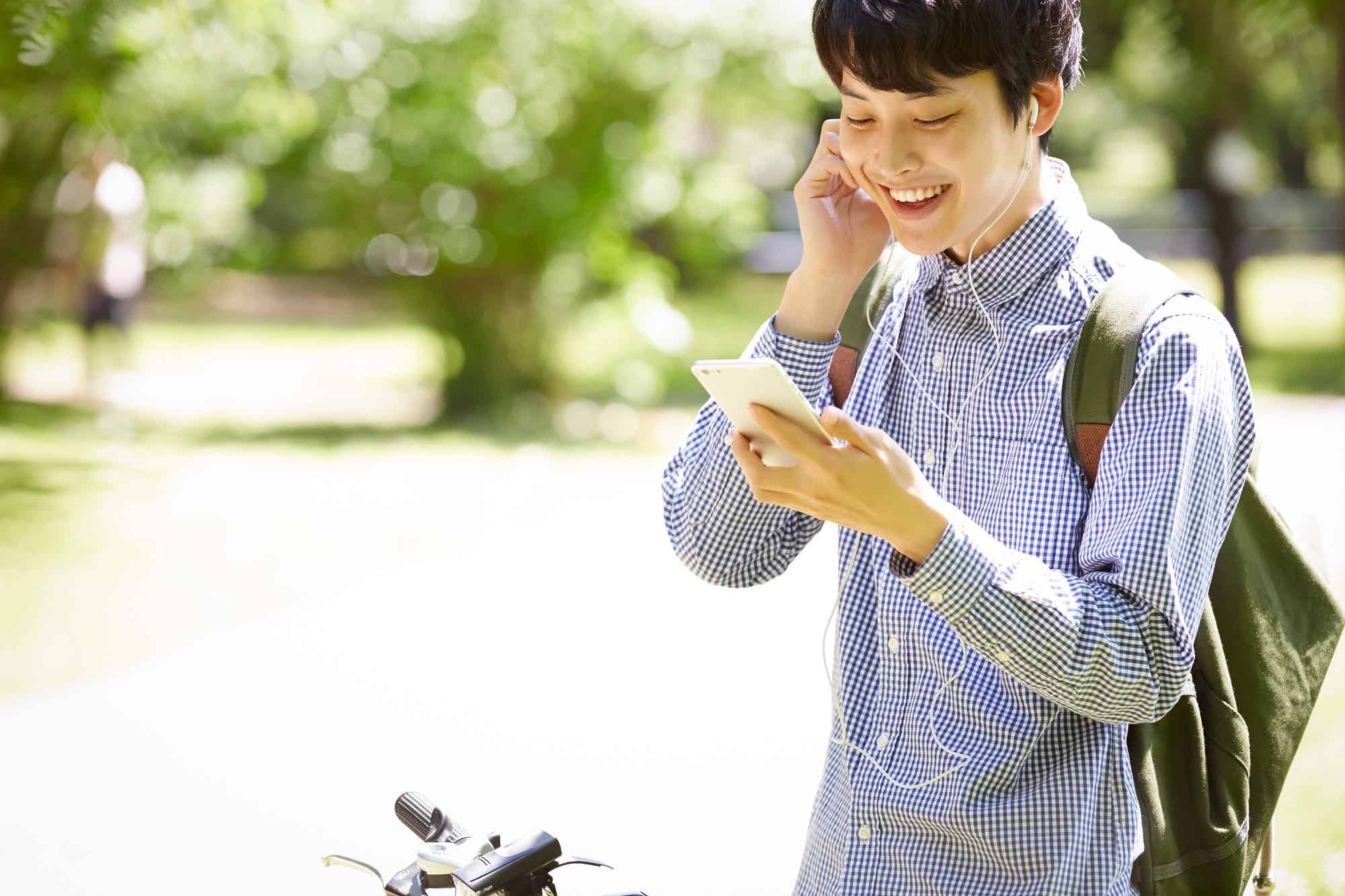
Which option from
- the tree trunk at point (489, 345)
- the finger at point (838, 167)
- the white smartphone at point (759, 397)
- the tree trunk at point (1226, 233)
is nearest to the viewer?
the white smartphone at point (759, 397)

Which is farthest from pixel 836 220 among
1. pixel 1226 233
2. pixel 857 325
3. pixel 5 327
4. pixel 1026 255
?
pixel 1226 233

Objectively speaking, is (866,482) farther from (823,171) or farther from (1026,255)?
(823,171)

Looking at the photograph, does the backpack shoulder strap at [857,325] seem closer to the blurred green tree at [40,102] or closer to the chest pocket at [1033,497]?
the chest pocket at [1033,497]

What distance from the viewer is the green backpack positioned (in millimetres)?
1866

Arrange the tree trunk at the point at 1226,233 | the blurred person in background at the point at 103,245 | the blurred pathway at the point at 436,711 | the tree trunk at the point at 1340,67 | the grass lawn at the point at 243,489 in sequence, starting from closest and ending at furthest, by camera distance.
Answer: the blurred pathway at the point at 436,711 < the grass lawn at the point at 243,489 < the tree trunk at the point at 1340,67 < the blurred person in background at the point at 103,245 < the tree trunk at the point at 1226,233

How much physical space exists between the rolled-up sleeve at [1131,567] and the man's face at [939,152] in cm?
28

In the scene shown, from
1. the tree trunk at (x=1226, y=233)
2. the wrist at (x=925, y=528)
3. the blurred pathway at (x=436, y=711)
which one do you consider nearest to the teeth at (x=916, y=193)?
the wrist at (x=925, y=528)

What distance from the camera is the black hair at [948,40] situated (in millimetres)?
1753

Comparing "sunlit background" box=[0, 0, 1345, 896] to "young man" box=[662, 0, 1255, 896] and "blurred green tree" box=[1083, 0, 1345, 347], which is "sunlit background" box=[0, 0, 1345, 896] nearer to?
"blurred green tree" box=[1083, 0, 1345, 347]

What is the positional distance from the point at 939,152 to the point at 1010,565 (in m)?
0.52

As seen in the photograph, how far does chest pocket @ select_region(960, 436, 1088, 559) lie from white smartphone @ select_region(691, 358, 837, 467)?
306 mm

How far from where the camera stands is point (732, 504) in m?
2.08

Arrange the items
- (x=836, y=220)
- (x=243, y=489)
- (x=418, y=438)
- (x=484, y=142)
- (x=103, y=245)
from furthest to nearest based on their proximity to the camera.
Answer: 1. (x=103, y=245)
2. (x=418, y=438)
3. (x=484, y=142)
4. (x=243, y=489)
5. (x=836, y=220)

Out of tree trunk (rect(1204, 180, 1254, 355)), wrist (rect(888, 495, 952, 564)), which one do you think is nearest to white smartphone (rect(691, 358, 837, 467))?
wrist (rect(888, 495, 952, 564))
